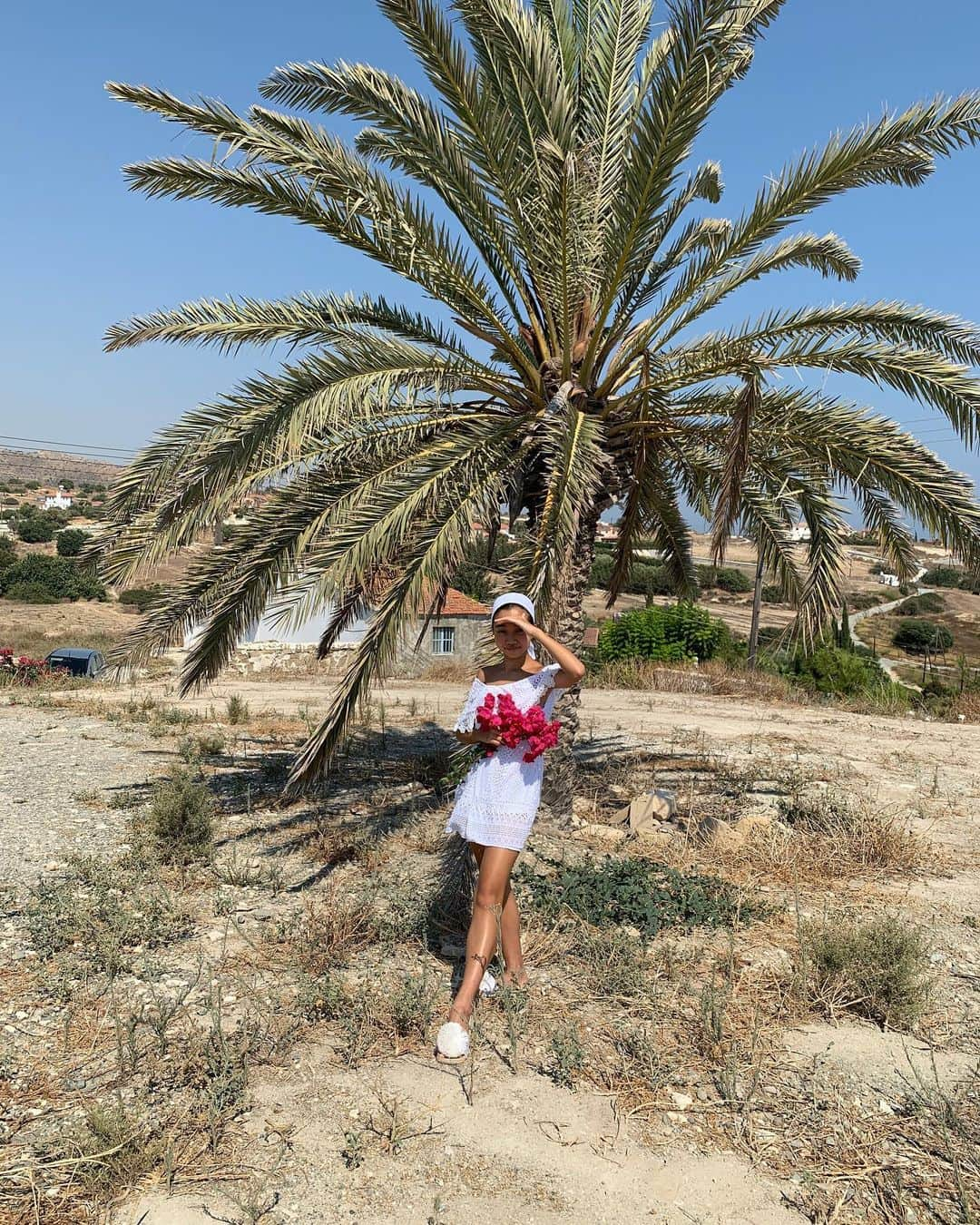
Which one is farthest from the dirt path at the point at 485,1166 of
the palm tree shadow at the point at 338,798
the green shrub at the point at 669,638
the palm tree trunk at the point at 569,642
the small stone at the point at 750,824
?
the green shrub at the point at 669,638

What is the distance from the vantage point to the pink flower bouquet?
12.7 ft

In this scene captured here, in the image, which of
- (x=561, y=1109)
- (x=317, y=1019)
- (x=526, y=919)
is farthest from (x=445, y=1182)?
(x=526, y=919)

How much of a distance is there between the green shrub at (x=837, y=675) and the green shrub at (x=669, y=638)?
2237 millimetres

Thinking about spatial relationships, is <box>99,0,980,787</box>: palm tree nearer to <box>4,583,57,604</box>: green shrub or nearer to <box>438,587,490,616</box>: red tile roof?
<box>438,587,490,616</box>: red tile roof

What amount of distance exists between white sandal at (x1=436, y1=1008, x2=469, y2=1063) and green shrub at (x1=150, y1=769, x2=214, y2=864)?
2874 millimetres

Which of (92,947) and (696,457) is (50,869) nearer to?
(92,947)

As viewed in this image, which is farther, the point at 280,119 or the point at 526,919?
the point at 280,119

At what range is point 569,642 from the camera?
6.79 metres

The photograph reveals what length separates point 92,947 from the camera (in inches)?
175

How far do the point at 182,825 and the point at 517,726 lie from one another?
11.2 feet

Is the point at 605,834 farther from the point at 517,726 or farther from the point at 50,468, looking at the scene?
the point at 50,468

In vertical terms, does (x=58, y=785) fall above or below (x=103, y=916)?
below

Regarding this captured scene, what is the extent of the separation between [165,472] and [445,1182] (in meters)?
4.83

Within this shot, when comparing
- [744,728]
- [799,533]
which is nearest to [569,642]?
[799,533]
